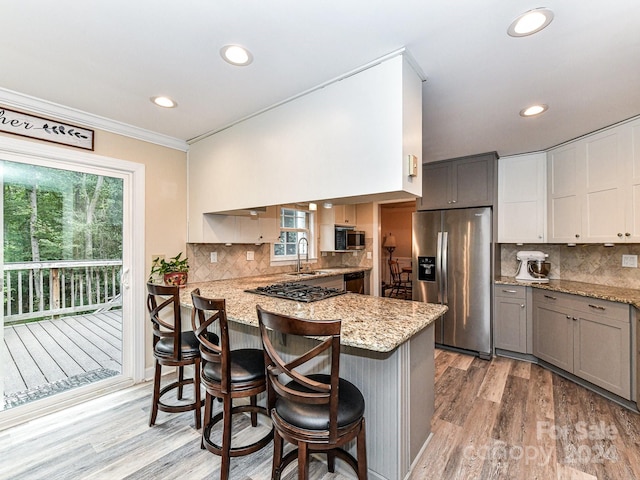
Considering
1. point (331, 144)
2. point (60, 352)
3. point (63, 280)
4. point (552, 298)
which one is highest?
point (331, 144)

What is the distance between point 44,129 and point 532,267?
16.8 ft

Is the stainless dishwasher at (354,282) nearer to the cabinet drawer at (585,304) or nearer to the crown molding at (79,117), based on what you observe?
the cabinet drawer at (585,304)

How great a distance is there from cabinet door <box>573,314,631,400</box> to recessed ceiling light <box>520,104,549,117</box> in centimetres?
188

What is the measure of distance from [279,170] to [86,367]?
8.54 feet

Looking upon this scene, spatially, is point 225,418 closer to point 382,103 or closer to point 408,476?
point 408,476

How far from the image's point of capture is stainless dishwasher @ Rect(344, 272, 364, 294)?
4.71 metres

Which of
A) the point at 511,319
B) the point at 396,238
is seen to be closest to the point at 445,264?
the point at 511,319

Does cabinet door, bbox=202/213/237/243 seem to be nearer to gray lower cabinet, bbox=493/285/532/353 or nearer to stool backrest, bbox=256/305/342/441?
stool backrest, bbox=256/305/342/441

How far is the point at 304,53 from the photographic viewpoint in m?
1.68

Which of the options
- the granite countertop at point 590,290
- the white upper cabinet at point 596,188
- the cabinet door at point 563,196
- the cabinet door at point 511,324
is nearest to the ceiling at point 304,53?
the white upper cabinet at point 596,188

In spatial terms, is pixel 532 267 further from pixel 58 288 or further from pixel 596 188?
pixel 58 288

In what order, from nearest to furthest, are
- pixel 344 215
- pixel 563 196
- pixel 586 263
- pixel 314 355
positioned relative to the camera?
pixel 314 355
pixel 563 196
pixel 586 263
pixel 344 215

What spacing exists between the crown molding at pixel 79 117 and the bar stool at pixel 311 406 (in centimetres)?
253

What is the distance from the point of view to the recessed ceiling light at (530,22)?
4.47 feet
